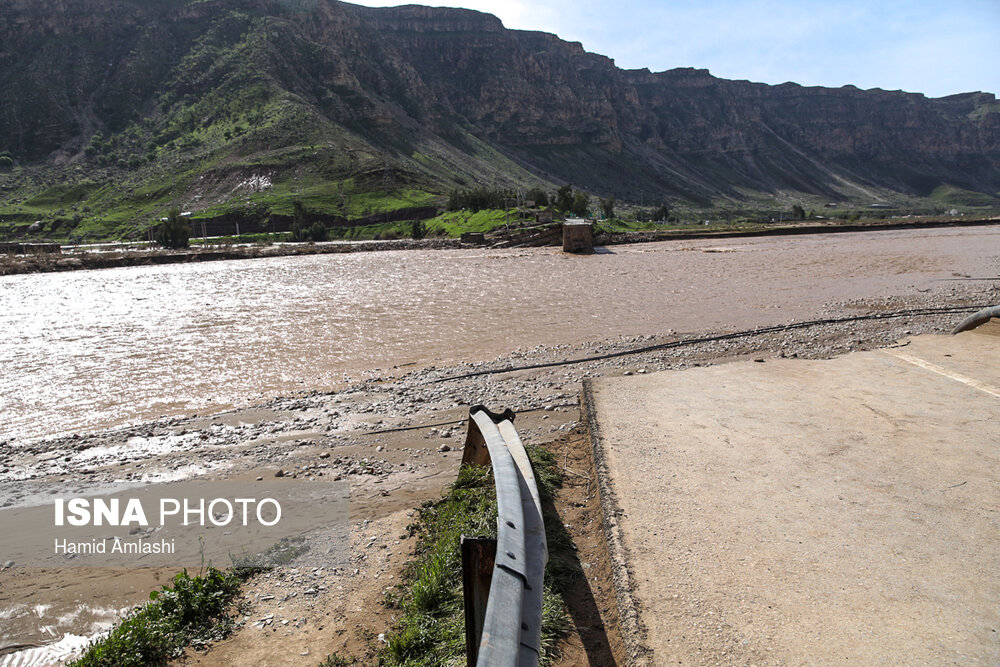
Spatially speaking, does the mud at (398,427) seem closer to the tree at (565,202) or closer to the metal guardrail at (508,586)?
the metal guardrail at (508,586)

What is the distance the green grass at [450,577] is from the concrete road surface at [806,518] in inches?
18.8

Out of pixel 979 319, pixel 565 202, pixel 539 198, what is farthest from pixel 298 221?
pixel 979 319

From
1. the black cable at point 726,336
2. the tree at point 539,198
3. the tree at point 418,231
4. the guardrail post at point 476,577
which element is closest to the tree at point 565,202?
the tree at point 539,198

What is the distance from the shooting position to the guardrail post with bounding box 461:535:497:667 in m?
2.90

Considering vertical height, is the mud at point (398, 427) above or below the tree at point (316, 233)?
below

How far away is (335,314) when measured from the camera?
2422cm

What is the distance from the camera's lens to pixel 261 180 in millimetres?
94375

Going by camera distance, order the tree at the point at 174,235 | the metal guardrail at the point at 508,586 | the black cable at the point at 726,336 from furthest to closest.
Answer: the tree at the point at 174,235
the black cable at the point at 726,336
the metal guardrail at the point at 508,586

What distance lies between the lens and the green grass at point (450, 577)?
3842mm

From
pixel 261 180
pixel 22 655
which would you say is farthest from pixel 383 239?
pixel 22 655

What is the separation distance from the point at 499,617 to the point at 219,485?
6.76 meters

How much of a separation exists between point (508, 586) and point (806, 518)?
2935 millimetres

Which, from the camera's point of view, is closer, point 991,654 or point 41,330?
point 991,654

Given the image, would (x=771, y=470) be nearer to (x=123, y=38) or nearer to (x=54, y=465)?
(x=54, y=465)
